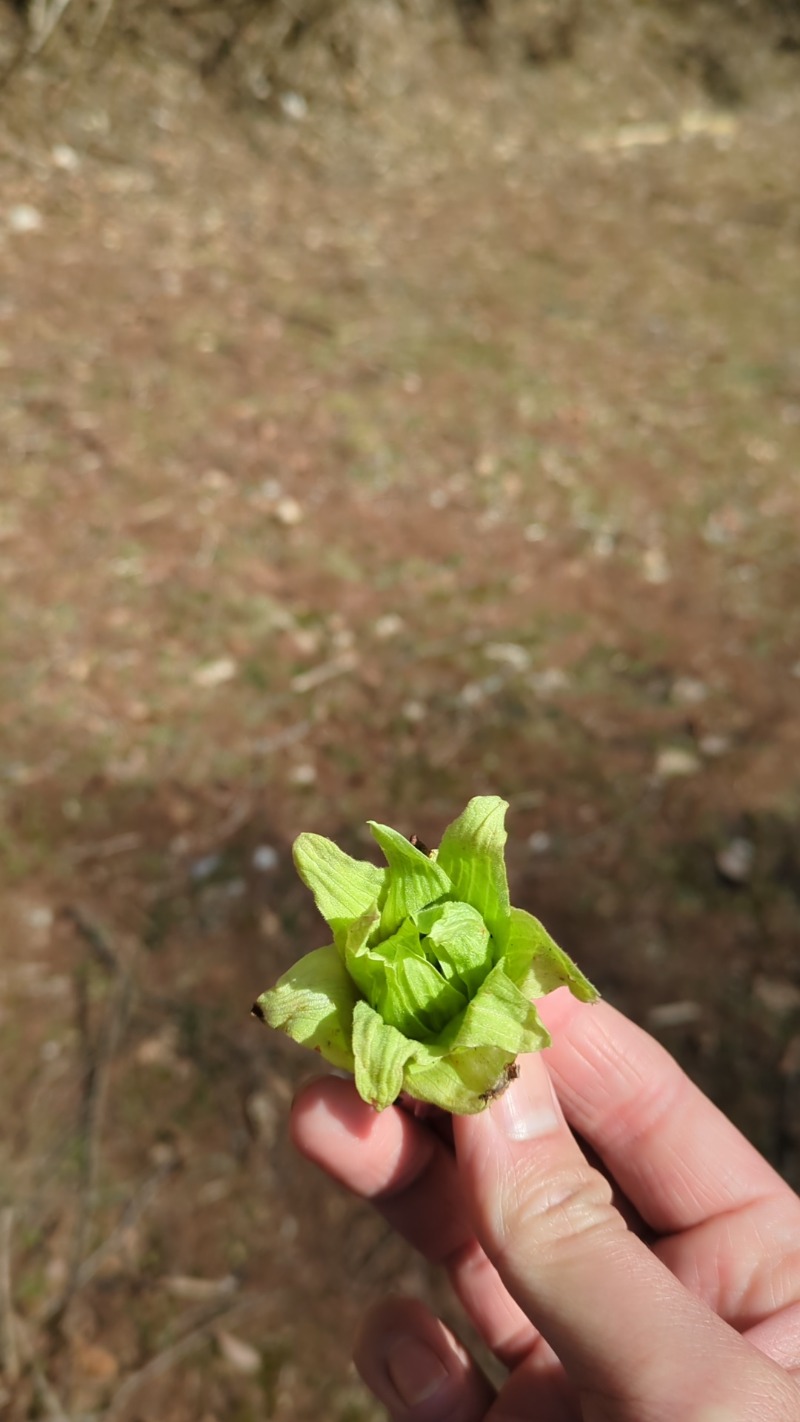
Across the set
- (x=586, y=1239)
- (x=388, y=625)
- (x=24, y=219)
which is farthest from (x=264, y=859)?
(x=24, y=219)

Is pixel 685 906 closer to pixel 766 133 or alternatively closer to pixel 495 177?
pixel 495 177

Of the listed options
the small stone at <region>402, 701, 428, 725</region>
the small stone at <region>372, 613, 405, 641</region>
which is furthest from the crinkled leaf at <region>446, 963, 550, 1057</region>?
the small stone at <region>372, 613, 405, 641</region>

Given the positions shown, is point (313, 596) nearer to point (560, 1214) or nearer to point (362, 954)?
point (362, 954)

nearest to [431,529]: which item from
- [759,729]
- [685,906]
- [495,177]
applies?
[759,729]

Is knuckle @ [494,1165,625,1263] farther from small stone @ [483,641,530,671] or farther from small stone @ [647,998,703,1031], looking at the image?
small stone @ [483,641,530,671]

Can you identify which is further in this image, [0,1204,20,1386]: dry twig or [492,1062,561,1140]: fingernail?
[0,1204,20,1386]: dry twig

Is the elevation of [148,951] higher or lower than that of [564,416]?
lower

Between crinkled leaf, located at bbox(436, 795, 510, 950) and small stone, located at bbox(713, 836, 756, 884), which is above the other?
crinkled leaf, located at bbox(436, 795, 510, 950)

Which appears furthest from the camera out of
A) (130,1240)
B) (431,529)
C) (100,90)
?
(100,90)
